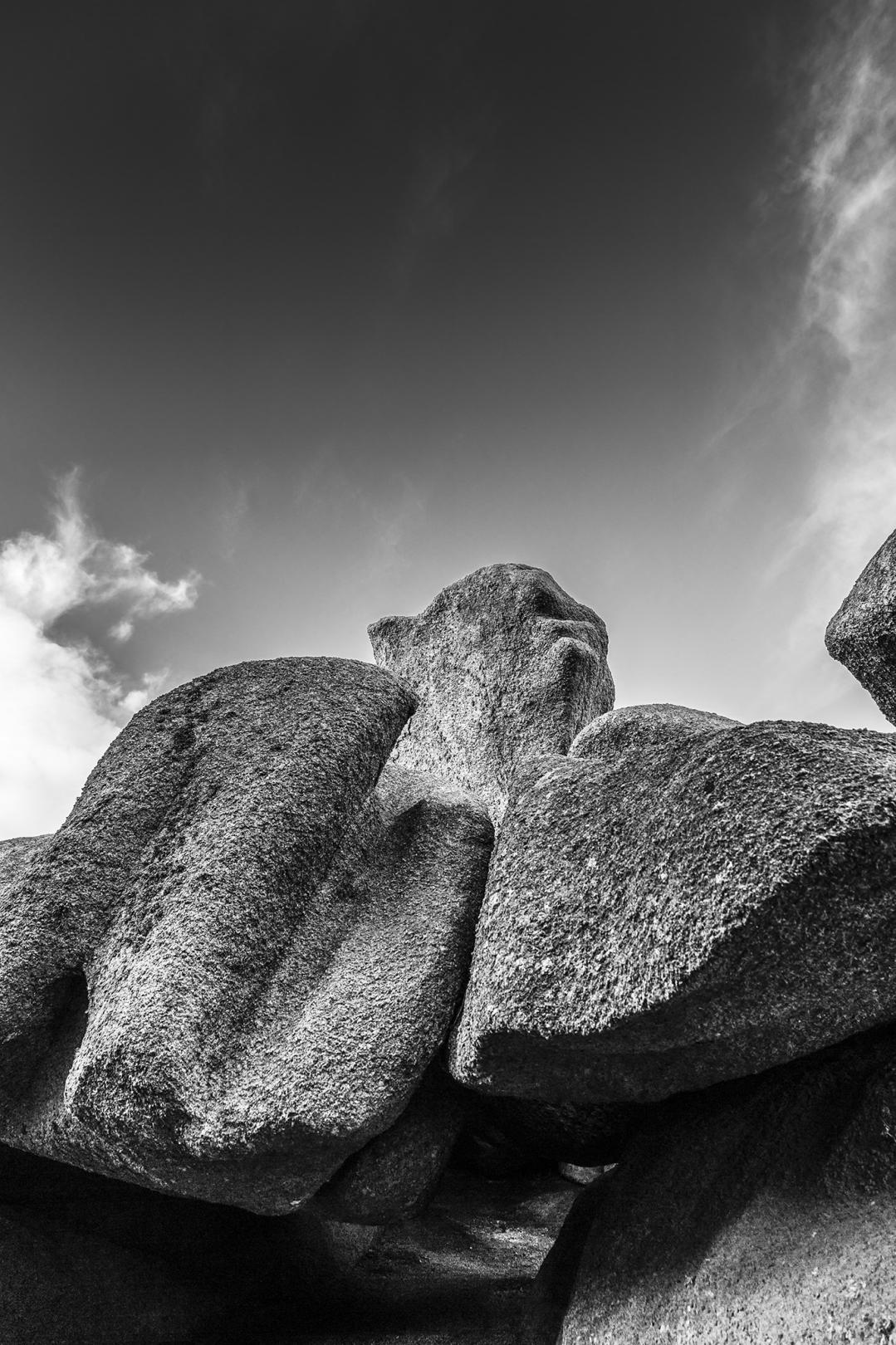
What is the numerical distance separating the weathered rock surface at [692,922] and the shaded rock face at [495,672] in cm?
300

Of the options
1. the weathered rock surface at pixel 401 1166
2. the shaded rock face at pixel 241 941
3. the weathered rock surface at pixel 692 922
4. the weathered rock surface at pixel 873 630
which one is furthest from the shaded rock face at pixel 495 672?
the weathered rock surface at pixel 692 922

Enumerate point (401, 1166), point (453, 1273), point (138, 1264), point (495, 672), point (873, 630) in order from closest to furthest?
point (401, 1166), point (873, 630), point (138, 1264), point (453, 1273), point (495, 672)

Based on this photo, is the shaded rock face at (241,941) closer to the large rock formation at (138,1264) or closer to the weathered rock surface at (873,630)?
the large rock formation at (138,1264)

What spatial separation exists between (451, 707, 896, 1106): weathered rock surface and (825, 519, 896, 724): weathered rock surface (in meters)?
1.33

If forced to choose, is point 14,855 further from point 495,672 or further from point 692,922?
point 692,922

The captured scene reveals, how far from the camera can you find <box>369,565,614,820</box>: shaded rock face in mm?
A: 7375

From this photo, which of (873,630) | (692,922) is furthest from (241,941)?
(873,630)

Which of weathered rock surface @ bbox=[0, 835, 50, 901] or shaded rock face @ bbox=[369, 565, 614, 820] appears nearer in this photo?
weathered rock surface @ bbox=[0, 835, 50, 901]

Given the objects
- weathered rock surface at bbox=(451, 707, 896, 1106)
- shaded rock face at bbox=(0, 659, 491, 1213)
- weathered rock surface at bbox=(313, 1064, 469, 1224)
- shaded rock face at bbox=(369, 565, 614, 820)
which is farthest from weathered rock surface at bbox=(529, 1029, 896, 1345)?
shaded rock face at bbox=(369, 565, 614, 820)

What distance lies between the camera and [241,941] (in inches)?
165

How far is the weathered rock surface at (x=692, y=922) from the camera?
3021 millimetres

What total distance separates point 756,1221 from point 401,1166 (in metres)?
1.72

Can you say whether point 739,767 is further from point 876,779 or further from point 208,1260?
point 208,1260

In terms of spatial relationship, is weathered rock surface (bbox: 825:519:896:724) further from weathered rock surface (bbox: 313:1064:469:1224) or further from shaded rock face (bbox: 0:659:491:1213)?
weathered rock surface (bbox: 313:1064:469:1224)
